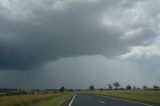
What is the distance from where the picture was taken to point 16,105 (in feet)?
121

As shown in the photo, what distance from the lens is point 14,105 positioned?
120 feet

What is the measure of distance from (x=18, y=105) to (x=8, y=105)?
5.33 feet

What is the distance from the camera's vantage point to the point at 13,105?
36719mm

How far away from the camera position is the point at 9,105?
35844 millimetres

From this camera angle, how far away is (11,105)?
3612cm

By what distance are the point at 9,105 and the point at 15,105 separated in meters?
1.15

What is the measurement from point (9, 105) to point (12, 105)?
61cm

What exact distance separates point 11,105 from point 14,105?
0.64 metres

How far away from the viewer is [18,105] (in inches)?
1462

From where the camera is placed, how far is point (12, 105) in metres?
36.4

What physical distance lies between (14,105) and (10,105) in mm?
847

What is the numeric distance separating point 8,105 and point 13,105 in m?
1.02

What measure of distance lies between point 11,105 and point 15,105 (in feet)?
2.69

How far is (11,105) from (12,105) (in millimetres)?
291
